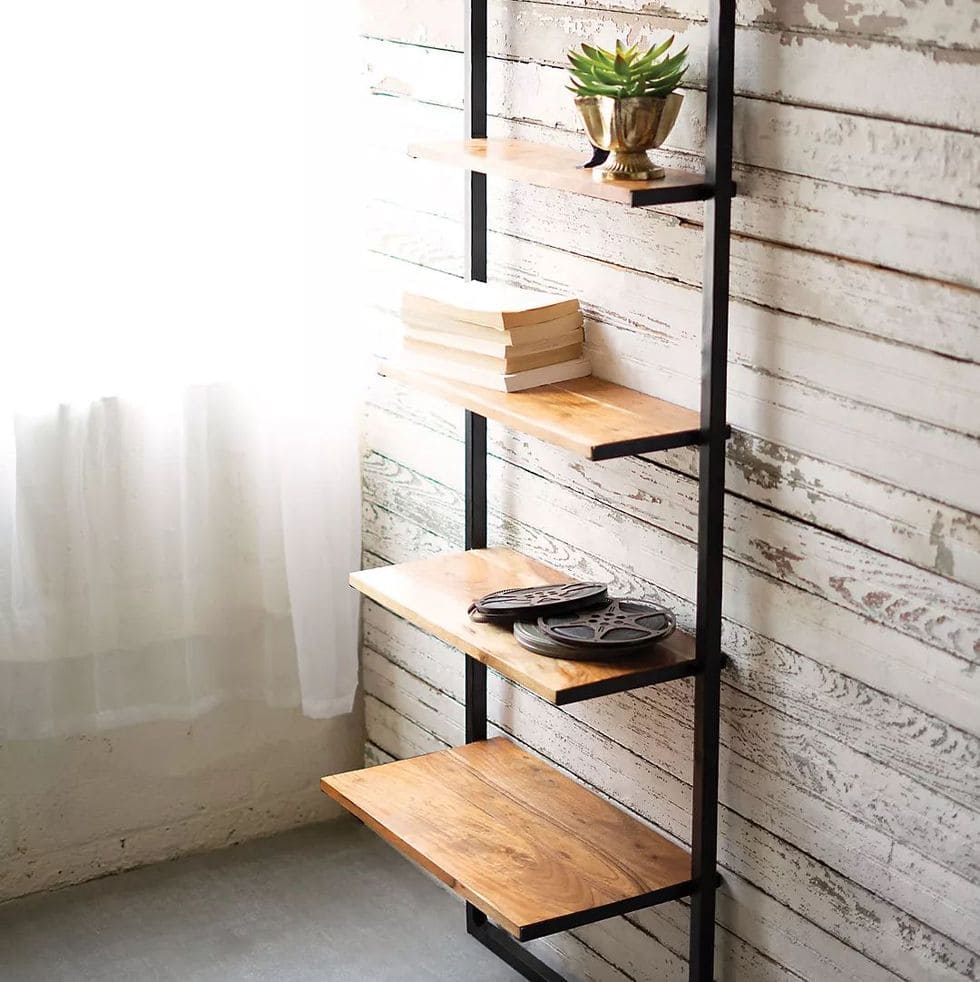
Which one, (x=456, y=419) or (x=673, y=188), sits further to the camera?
(x=456, y=419)

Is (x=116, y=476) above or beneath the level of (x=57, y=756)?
above

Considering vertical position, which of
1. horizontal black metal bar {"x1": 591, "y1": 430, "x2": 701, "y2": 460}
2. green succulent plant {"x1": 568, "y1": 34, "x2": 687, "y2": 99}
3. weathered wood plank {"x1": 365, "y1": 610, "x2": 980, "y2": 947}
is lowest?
weathered wood plank {"x1": 365, "y1": 610, "x2": 980, "y2": 947}

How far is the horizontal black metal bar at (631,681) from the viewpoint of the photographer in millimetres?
1905

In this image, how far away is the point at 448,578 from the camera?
91.2 inches

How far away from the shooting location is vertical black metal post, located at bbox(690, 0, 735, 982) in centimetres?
177

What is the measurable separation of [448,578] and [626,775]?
40 cm

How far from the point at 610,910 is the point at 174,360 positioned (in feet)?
3.93

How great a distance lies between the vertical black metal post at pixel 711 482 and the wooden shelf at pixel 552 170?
0.16 ft

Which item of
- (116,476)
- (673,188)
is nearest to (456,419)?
(116,476)

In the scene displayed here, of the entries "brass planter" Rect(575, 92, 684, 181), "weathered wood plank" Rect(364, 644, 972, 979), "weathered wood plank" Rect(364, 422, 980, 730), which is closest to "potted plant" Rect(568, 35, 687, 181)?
"brass planter" Rect(575, 92, 684, 181)

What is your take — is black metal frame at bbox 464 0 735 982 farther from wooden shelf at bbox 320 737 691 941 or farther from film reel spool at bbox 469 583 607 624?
film reel spool at bbox 469 583 607 624

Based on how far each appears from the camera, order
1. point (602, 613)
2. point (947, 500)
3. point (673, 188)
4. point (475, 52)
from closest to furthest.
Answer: point (947, 500) < point (673, 188) < point (602, 613) < point (475, 52)

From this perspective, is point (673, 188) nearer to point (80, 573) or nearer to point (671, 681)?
point (671, 681)

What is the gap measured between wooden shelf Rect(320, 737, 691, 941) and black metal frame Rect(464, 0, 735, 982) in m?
0.03
